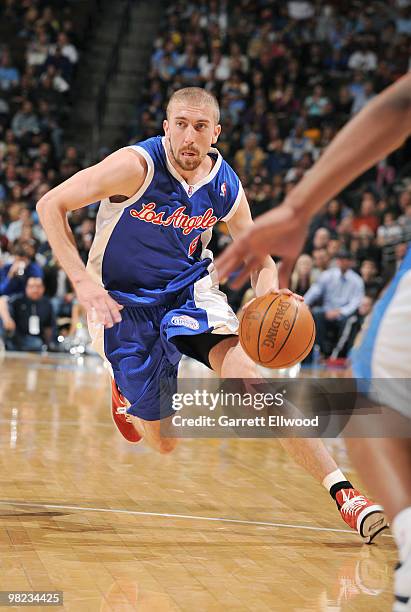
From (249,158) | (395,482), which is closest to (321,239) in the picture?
(249,158)

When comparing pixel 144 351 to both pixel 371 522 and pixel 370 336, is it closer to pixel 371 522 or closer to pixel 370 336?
pixel 371 522

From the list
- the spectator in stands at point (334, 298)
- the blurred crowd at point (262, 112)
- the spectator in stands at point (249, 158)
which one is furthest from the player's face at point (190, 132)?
the spectator in stands at point (249, 158)

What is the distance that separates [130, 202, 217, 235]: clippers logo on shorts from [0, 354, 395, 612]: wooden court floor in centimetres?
131

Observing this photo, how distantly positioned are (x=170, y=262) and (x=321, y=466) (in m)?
1.17

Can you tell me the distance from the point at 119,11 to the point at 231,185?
53.3 ft

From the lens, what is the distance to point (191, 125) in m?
4.47

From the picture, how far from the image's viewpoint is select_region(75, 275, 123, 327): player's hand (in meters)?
3.29

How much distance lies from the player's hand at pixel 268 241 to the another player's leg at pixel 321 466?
7.70ft

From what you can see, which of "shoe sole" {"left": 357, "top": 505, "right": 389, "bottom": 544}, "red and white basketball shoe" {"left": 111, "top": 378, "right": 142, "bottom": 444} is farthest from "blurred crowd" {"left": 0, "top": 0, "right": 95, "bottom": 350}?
"shoe sole" {"left": 357, "top": 505, "right": 389, "bottom": 544}

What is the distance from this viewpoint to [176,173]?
4.59m

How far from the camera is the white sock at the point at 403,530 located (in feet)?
6.45

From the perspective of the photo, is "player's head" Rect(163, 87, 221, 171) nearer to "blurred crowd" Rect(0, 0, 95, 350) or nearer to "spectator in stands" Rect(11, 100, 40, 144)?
"blurred crowd" Rect(0, 0, 95, 350)

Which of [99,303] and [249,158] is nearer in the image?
[99,303]

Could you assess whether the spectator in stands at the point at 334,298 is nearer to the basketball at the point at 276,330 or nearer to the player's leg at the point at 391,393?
the basketball at the point at 276,330
